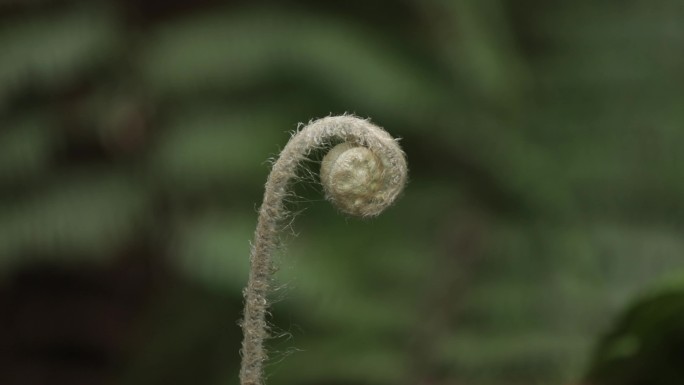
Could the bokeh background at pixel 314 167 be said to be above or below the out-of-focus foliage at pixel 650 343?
above

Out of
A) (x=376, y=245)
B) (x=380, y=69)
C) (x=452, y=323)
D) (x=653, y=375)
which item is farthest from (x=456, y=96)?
(x=653, y=375)

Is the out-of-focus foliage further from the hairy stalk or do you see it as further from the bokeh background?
the bokeh background

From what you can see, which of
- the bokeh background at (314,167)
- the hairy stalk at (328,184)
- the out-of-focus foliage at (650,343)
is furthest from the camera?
the bokeh background at (314,167)

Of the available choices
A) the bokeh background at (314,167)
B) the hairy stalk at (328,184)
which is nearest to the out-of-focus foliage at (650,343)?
the hairy stalk at (328,184)

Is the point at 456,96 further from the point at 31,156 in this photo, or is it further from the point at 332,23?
the point at 31,156

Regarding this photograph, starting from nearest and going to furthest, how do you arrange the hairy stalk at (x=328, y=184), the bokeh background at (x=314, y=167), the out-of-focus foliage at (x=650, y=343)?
1. the hairy stalk at (x=328, y=184)
2. the out-of-focus foliage at (x=650, y=343)
3. the bokeh background at (x=314, y=167)

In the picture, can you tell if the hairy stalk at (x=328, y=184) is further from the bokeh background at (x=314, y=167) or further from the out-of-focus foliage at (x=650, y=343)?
the bokeh background at (x=314, y=167)
